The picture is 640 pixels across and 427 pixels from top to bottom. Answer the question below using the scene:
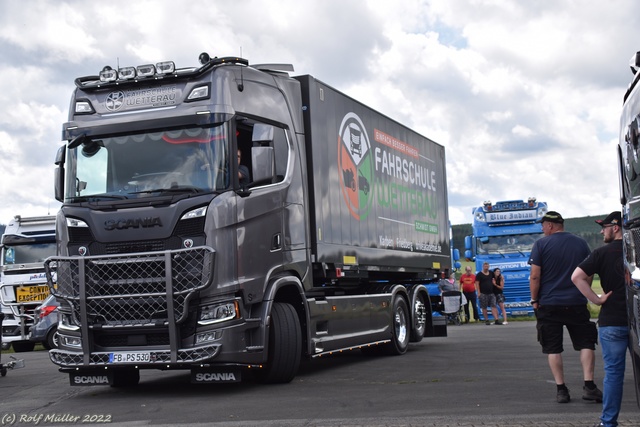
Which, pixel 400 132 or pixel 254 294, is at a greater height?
pixel 400 132

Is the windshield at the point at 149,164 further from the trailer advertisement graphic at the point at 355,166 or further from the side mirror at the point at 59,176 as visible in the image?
the trailer advertisement graphic at the point at 355,166

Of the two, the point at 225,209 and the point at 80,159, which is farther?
the point at 80,159

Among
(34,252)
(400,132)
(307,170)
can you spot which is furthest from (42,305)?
(307,170)

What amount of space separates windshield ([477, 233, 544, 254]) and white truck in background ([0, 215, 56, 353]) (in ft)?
43.3

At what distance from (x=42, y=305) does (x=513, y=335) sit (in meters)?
10.7

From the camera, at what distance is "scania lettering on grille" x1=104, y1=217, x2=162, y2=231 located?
10.6 m

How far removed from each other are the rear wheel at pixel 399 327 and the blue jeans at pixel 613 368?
8259 millimetres

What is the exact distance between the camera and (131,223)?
10680 millimetres

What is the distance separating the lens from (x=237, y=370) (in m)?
10.9

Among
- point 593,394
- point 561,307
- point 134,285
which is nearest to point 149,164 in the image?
point 134,285

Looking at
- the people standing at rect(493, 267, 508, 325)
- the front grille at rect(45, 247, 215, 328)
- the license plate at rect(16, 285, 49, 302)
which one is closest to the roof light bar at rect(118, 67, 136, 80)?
the front grille at rect(45, 247, 215, 328)

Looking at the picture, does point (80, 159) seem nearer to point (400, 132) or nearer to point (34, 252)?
point (400, 132)

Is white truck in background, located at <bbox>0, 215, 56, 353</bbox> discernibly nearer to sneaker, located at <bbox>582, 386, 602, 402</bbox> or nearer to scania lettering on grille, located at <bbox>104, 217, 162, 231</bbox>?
scania lettering on grille, located at <bbox>104, 217, 162, 231</bbox>

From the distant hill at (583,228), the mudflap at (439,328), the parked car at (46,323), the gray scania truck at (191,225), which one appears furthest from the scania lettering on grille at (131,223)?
the distant hill at (583,228)
